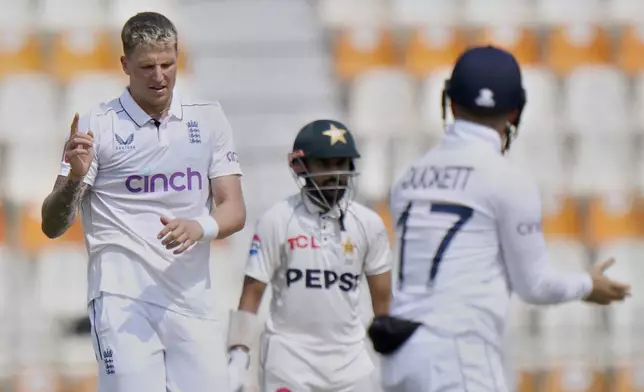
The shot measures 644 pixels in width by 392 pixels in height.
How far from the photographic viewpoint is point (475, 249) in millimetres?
3678

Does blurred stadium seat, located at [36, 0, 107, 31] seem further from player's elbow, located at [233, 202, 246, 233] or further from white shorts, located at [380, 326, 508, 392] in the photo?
white shorts, located at [380, 326, 508, 392]

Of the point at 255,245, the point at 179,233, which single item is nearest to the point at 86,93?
the point at 255,245

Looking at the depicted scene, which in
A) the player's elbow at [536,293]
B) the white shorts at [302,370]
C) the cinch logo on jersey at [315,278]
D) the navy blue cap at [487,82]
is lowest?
the white shorts at [302,370]

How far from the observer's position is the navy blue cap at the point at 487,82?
3.75 meters

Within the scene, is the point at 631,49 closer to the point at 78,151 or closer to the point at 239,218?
the point at 239,218

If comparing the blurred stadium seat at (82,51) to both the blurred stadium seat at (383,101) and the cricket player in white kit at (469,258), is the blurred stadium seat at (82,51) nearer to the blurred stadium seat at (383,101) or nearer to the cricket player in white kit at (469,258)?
the blurred stadium seat at (383,101)

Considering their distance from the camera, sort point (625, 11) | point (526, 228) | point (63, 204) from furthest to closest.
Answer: point (625, 11) < point (63, 204) < point (526, 228)

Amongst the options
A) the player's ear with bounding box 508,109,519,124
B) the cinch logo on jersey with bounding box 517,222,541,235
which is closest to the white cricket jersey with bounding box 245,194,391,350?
the player's ear with bounding box 508,109,519,124

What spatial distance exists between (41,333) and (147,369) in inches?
174

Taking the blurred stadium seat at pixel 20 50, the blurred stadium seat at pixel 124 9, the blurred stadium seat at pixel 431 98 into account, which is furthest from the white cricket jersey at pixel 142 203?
the blurred stadium seat at pixel 124 9

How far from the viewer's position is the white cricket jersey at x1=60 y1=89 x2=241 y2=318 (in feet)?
14.3

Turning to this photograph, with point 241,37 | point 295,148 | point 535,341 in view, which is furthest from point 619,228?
point 295,148

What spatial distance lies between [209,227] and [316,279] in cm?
105

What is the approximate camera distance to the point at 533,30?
36.4 ft
